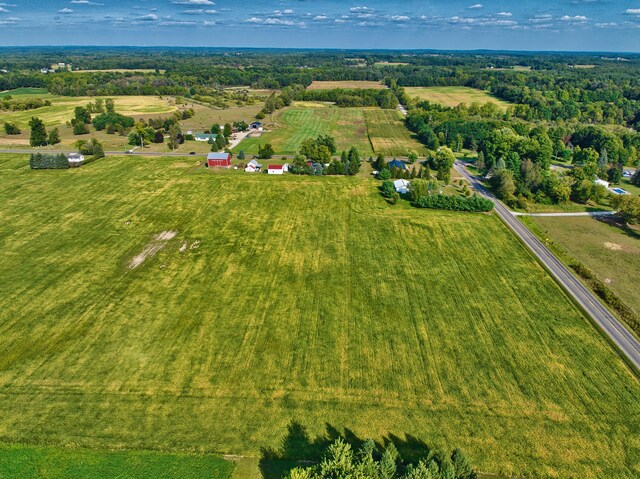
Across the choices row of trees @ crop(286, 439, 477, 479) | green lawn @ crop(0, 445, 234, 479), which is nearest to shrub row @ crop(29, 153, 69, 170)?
green lawn @ crop(0, 445, 234, 479)

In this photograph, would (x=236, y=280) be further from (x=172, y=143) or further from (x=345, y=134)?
(x=345, y=134)

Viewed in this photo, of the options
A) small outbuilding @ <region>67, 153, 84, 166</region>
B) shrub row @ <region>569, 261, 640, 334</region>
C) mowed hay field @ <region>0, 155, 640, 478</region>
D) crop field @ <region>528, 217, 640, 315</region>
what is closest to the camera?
mowed hay field @ <region>0, 155, 640, 478</region>

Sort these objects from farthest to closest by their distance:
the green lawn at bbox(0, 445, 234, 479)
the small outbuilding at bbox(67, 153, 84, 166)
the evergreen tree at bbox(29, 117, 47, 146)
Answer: the evergreen tree at bbox(29, 117, 47, 146)
the small outbuilding at bbox(67, 153, 84, 166)
the green lawn at bbox(0, 445, 234, 479)

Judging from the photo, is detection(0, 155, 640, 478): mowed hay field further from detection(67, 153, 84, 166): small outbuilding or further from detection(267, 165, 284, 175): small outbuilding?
detection(67, 153, 84, 166): small outbuilding

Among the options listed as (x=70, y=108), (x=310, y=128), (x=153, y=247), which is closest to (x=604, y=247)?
(x=153, y=247)

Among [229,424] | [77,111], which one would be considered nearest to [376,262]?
[229,424]

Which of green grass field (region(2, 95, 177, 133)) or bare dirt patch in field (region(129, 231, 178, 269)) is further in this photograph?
green grass field (region(2, 95, 177, 133))

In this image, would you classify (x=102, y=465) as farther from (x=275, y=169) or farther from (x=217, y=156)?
(x=217, y=156)
